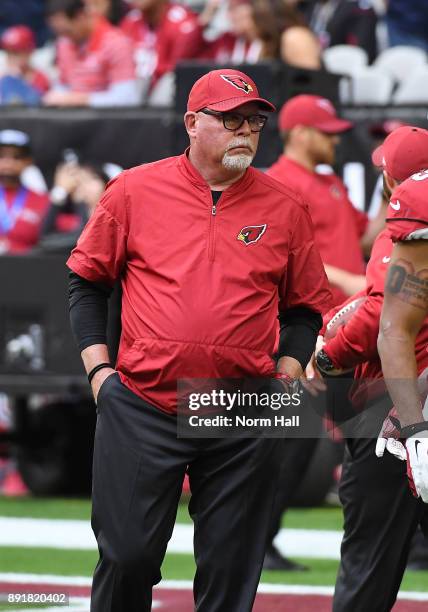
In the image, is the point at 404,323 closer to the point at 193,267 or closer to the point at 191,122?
the point at 193,267

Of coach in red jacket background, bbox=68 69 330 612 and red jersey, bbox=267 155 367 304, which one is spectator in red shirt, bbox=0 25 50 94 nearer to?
red jersey, bbox=267 155 367 304

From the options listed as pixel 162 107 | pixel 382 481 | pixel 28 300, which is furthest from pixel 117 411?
pixel 162 107

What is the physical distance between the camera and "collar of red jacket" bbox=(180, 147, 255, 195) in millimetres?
4730

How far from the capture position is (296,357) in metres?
4.85

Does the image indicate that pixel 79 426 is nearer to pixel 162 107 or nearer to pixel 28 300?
pixel 28 300

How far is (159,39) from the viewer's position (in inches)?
473

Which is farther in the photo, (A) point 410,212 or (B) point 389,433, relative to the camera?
(B) point 389,433

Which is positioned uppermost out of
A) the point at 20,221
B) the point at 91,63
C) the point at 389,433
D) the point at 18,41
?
the point at 389,433

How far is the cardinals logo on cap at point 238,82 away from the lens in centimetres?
473

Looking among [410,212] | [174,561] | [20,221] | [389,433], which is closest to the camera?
[410,212]

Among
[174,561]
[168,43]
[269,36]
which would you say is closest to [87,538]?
[174,561]

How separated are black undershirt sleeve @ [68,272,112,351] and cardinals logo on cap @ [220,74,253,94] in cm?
79

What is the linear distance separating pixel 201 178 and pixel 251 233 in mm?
254

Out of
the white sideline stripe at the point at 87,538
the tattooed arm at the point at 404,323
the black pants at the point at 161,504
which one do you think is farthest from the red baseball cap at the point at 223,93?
the white sideline stripe at the point at 87,538
